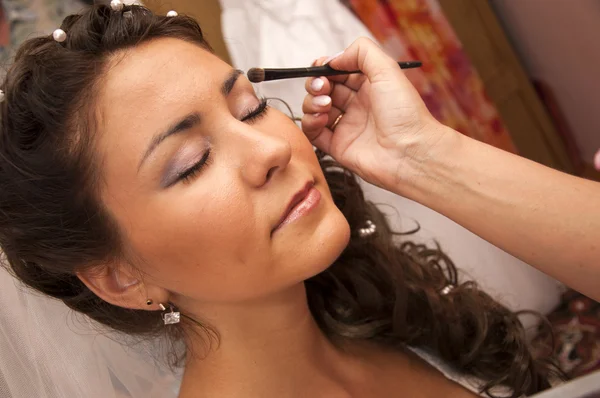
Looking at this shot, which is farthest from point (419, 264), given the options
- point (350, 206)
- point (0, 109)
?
point (0, 109)

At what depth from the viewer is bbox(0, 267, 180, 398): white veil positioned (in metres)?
0.99

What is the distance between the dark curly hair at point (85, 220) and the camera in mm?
930

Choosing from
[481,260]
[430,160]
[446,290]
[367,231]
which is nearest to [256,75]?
[430,160]

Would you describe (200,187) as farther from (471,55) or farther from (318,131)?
(471,55)

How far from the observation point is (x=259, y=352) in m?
1.12

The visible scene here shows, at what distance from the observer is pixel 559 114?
1922mm

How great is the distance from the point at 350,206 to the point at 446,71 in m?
0.62

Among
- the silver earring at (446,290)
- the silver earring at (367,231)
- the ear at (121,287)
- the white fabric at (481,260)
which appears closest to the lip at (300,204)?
the ear at (121,287)

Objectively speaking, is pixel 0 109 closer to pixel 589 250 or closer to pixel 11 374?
pixel 11 374

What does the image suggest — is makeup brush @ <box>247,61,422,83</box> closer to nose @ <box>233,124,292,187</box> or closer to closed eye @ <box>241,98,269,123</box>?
closed eye @ <box>241,98,269,123</box>

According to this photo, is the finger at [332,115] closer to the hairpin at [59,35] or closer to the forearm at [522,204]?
the forearm at [522,204]

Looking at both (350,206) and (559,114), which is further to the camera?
(559,114)

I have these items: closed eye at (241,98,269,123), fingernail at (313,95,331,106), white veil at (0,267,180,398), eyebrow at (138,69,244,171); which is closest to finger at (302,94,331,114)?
fingernail at (313,95,331,106)

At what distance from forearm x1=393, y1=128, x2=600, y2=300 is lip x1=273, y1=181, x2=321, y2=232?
23 cm
